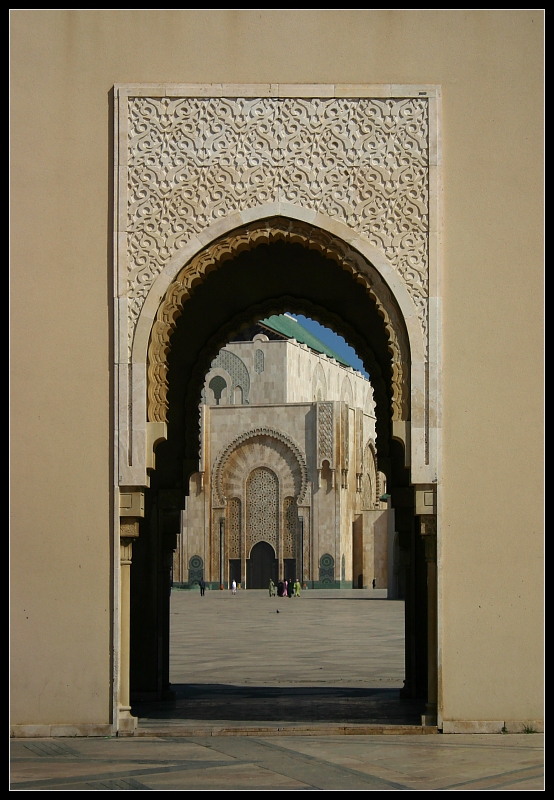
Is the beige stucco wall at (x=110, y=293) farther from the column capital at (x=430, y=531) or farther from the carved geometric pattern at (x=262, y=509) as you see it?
the carved geometric pattern at (x=262, y=509)

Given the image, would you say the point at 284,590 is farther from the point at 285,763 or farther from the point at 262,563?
the point at 285,763

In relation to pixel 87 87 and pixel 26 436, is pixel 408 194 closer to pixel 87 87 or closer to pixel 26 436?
pixel 87 87

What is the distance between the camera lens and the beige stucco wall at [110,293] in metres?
5.99

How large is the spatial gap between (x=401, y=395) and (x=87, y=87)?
2260 mm

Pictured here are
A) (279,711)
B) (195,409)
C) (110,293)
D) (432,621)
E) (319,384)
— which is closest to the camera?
(432,621)

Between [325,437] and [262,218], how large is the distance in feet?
101

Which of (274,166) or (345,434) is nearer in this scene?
(274,166)

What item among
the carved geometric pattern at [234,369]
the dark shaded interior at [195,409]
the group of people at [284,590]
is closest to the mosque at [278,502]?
the carved geometric pattern at [234,369]

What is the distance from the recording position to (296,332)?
44.9m

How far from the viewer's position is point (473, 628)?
5.96 metres

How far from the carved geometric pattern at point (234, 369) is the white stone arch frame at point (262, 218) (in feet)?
110

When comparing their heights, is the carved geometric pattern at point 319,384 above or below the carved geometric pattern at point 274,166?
above

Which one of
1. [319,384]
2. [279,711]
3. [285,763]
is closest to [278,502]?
[319,384]

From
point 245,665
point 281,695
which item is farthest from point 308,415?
point 281,695
